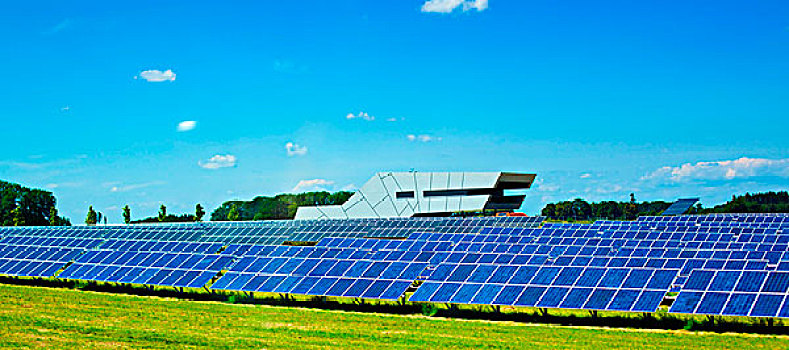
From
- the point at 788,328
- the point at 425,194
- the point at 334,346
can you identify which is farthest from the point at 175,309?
the point at 425,194

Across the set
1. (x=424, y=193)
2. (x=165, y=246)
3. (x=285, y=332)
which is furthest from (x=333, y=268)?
(x=424, y=193)

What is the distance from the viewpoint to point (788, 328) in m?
18.5

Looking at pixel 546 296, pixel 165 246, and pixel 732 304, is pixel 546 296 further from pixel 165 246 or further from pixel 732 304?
pixel 165 246

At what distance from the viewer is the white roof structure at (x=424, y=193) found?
322 feet

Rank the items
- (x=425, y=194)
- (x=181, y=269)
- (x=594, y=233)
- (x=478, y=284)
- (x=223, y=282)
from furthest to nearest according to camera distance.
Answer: (x=425, y=194) → (x=594, y=233) → (x=181, y=269) → (x=223, y=282) → (x=478, y=284)

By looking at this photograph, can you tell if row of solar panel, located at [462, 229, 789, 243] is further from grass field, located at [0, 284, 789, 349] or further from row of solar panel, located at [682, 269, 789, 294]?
row of solar panel, located at [682, 269, 789, 294]

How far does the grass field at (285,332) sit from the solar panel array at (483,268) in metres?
1.15

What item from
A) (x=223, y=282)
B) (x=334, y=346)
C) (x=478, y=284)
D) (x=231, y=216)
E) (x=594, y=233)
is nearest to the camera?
(x=334, y=346)

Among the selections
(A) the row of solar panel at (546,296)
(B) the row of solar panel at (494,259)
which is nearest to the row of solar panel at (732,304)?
(A) the row of solar panel at (546,296)

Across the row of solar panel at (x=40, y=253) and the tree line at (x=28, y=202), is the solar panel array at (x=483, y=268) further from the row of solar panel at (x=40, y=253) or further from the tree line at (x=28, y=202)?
the tree line at (x=28, y=202)

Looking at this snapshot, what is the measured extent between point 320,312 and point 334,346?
6063 mm

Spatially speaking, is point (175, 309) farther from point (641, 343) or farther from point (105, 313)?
point (641, 343)

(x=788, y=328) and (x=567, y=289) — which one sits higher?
(x=567, y=289)

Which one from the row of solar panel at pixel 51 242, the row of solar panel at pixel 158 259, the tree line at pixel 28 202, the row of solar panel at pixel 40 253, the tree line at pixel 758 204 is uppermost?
the tree line at pixel 28 202
